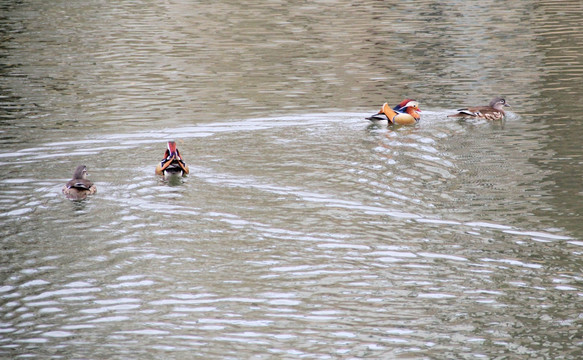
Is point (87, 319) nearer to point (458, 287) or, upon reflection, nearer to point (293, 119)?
point (458, 287)

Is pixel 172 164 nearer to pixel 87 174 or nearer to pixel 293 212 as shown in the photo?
pixel 87 174

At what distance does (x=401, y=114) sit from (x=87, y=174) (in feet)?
19.9

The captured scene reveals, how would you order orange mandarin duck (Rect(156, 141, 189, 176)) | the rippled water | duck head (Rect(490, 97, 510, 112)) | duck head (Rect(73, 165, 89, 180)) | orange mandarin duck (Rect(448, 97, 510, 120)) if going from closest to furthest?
1. the rippled water
2. duck head (Rect(73, 165, 89, 180))
3. orange mandarin duck (Rect(156, 141, 189, 176))
4. orange mandarin duck (Rect(448, 97, 510, 120))
5. duck head (Rect(490, 97, 510, 112))

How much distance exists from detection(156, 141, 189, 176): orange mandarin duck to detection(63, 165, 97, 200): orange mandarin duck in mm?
1100

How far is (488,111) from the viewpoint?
16844mm

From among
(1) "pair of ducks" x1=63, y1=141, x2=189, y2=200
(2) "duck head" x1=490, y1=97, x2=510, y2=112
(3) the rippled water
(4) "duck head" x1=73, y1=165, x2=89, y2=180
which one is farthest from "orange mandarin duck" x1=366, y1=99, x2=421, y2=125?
(4) "duck head" x1=73, y1=165, x2=89, y2=180

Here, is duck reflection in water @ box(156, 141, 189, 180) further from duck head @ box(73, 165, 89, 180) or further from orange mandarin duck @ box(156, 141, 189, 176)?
duck head @ box(73, 165, 89, 180)

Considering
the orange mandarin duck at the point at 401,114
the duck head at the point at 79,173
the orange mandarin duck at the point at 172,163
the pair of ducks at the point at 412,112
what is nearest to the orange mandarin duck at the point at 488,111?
the pair of ducks at the point at 412,112

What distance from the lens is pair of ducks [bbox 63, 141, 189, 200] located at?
1235 cm

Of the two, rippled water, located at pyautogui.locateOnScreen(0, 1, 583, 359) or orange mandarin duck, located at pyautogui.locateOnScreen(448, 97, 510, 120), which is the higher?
orange mandarin duck, located at pyautogui.locateOnScreen(448, 97, 510, 120)

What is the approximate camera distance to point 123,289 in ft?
31.2

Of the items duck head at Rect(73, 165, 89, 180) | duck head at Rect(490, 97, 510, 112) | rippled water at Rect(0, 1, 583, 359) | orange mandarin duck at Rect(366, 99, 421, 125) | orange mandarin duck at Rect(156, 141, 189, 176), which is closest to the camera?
rippled water at Rect(0, 1, 583, 359)

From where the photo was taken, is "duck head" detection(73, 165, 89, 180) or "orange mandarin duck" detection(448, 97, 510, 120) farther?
"orange mandarin duck" detection(448, 97, 510, 120)

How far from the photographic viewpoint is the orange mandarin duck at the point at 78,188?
40.4ft
